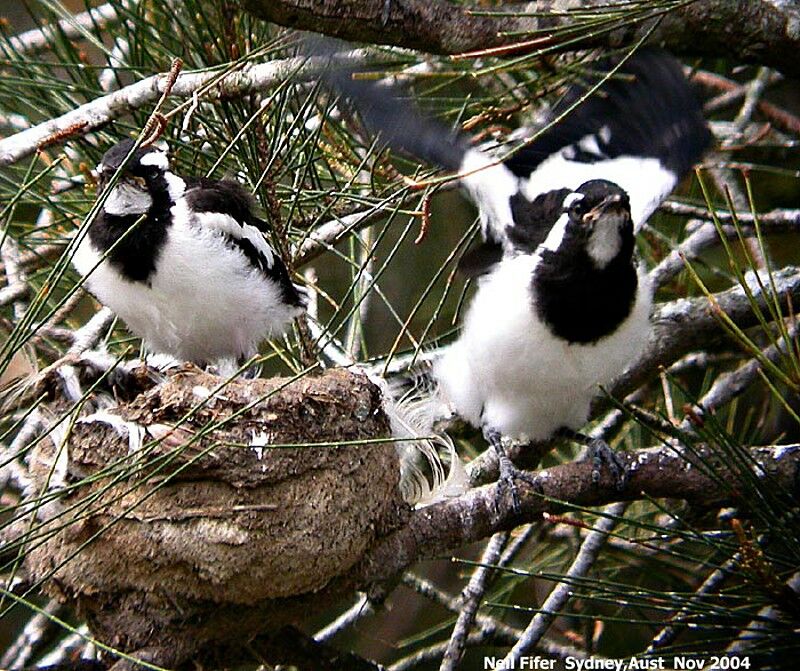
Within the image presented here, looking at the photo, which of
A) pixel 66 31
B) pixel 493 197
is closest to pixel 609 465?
pixel 493 197

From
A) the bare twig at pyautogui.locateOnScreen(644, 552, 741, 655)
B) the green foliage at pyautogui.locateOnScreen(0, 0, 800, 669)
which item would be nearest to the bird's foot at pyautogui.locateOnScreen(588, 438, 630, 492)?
the green foliage at pyautogui.locateOnScreen(0, 0, 800, 669)

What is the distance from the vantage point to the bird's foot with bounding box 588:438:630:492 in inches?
104

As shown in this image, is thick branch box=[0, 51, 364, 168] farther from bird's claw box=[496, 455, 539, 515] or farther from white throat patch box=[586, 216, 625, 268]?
bird's claw box=[496, 455, 539, 515]

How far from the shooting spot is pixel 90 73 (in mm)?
2891

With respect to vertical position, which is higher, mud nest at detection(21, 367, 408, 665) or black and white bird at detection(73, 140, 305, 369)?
black and white bird at detection(73, 140, 305, 369)

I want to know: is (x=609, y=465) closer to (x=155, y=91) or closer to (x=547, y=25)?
(x=547, y=25)

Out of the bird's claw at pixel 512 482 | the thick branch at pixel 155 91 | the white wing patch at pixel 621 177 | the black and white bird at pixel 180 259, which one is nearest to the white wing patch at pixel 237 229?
the black and white bird at pixel 180 259

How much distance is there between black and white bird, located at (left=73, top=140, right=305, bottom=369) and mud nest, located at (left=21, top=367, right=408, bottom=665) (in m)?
0.40

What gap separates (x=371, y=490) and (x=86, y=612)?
0.63m

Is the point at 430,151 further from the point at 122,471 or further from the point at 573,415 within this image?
the point at 122,471

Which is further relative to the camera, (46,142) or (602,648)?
(602,648)

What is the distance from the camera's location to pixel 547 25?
2.39 metres

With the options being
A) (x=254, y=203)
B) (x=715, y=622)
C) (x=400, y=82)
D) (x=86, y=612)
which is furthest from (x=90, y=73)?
(x=715, y=622)

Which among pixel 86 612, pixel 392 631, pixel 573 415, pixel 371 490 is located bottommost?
pixel 392 631
